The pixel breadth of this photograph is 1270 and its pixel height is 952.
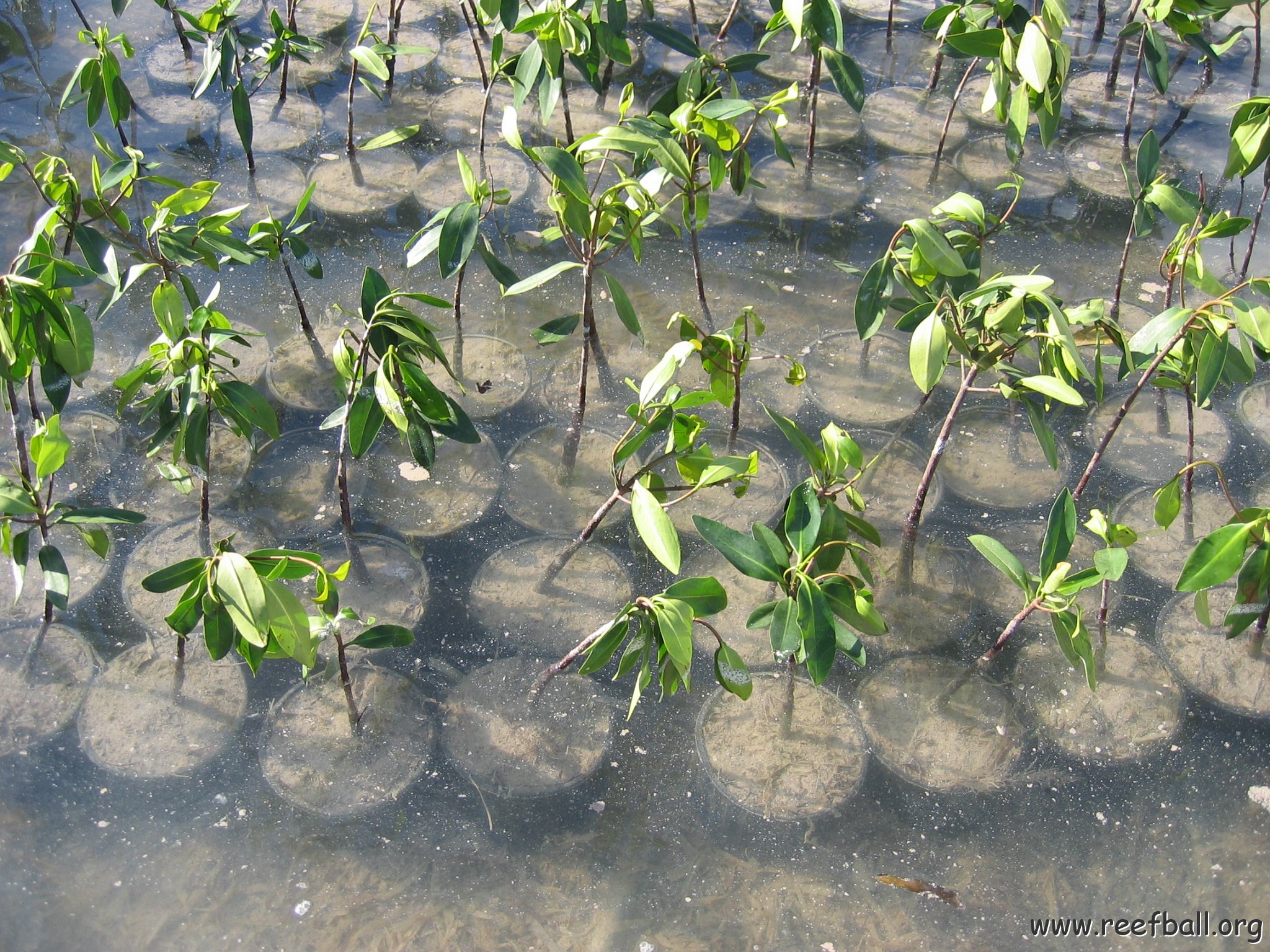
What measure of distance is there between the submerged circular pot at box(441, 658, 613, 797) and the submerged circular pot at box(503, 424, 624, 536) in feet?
0.98

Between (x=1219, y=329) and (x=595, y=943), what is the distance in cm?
121

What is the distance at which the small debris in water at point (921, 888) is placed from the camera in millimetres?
1459

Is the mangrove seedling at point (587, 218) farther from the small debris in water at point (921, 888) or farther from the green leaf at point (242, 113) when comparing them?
the small debris in water at point (921, 888)

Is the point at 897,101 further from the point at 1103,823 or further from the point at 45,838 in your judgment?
the point at 45,838

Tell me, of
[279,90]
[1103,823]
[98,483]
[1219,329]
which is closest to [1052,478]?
[1219,329]

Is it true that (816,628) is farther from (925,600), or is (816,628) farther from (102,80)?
(102,80)

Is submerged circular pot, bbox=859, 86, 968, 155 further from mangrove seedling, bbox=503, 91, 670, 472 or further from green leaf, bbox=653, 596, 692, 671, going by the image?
green leaf, bbox=653, 596, 692, 671

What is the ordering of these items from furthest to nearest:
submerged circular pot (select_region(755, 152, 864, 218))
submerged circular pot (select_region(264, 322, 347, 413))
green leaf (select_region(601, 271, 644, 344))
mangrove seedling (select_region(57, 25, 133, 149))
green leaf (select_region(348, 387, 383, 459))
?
submerged circular pot (select_region(755, 152, 864, 218)) → mangrove seedling (select_region(57, 25, 133, 149)) → submerged circular pot (select_region(264, 322, 347, 413)) → green leaf (select_region(601, 271, 644, 344)) → green leaf (select_region(348, 387, 383, 459))

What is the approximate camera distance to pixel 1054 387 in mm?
1497

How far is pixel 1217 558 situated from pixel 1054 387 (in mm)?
311

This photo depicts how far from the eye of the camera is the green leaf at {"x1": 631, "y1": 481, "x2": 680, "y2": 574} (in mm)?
1330

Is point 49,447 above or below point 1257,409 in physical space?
above

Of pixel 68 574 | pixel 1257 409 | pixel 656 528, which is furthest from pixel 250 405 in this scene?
pixel 1257 409

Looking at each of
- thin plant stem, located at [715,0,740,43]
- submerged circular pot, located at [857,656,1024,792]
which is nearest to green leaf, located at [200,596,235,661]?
submerged circular pot, located at [857,656,1024,792]
